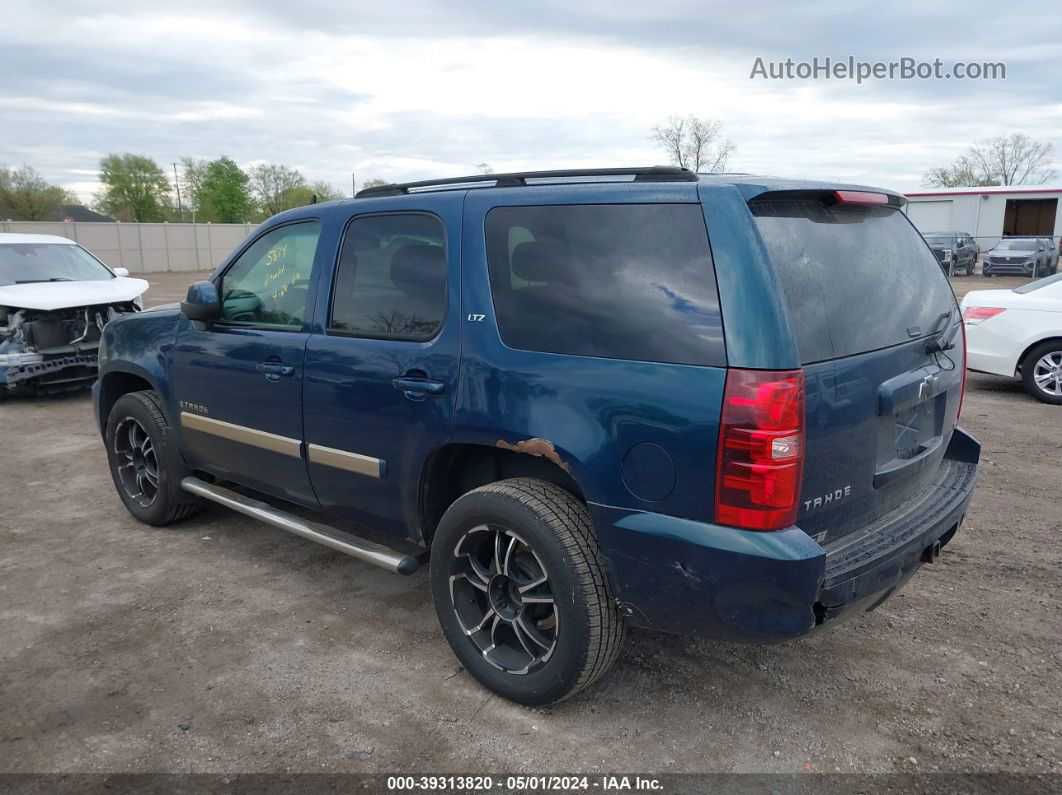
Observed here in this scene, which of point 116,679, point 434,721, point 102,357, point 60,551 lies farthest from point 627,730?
point 102,357

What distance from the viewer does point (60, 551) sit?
470 centimetres

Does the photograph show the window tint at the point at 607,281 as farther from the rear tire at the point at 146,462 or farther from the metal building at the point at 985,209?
the metal building at the point at 985,209

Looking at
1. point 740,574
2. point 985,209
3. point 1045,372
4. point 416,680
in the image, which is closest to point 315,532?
point 416,680

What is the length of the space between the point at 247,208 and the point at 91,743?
79.0 meters

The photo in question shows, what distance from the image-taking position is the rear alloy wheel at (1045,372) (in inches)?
327

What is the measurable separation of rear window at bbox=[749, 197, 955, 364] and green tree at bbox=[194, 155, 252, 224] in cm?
7681

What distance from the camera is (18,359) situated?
8.40 m

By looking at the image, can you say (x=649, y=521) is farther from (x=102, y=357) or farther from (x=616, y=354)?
(x=102, y=357)

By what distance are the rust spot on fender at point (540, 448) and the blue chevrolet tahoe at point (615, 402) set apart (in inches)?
0.7

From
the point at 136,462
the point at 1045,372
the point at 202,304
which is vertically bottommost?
the point at 1045,372

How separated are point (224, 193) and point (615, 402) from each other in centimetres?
7970

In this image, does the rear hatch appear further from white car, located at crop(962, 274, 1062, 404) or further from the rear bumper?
white car, located at crop(962, 274, 1062, 404)

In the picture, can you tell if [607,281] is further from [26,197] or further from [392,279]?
[26,197]

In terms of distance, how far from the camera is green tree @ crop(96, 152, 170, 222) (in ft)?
223
